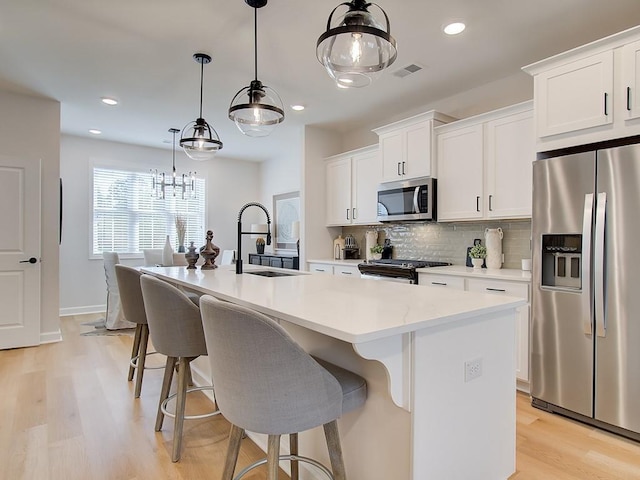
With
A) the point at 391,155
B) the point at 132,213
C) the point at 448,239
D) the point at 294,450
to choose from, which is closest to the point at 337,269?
the point at 448,239

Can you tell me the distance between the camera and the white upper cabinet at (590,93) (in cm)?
226

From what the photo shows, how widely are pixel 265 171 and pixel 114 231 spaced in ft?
9.50

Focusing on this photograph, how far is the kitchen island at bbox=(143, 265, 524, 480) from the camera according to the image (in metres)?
1.25

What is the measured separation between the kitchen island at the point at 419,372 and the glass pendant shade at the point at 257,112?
126 centimetres

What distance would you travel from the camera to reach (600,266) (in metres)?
2.26

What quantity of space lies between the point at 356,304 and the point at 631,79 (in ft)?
7.39

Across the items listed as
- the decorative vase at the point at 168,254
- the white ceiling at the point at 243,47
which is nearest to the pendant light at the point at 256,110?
the white ceiling at the point at 243,47

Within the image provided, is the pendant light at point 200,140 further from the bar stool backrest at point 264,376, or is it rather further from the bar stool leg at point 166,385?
the bar stool backrest at point 264,376

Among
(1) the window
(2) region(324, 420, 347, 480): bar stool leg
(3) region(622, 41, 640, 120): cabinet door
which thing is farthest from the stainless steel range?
(1) the window

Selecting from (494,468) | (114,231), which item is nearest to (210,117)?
(114,231)

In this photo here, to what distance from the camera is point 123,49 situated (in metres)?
3.03

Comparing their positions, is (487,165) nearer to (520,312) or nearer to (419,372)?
(520,312)

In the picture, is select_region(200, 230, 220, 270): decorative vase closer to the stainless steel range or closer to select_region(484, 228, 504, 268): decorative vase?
the stainless steel range

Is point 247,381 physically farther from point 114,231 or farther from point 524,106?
point 114,231
